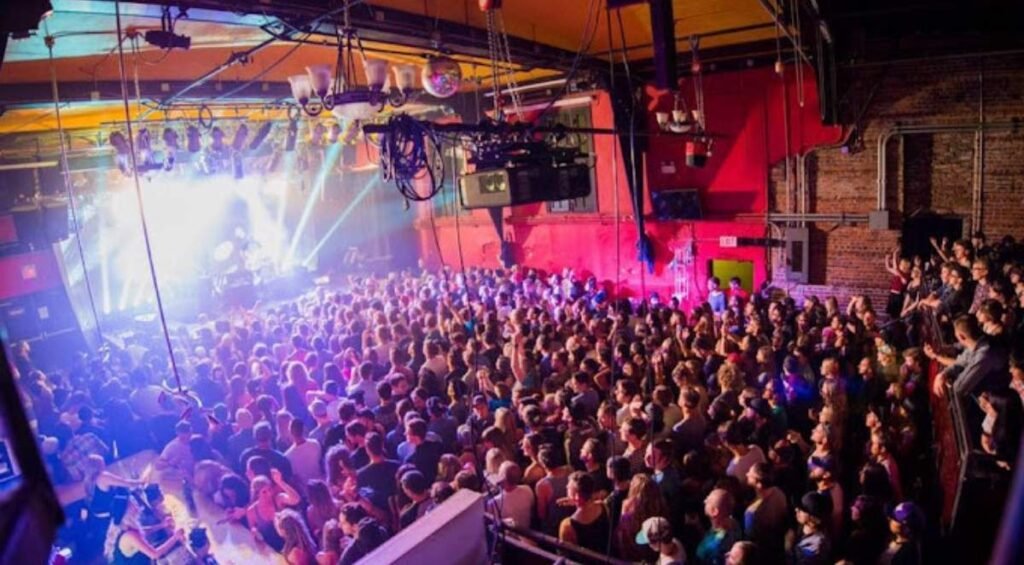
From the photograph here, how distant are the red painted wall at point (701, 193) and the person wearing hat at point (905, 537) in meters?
5.80

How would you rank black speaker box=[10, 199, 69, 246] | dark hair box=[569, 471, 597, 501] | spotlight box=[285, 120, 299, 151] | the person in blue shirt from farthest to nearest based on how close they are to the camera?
spotlight box=[285, 120, 299, 151] < black speaker box=[10, 199, 69, 246] < the person in blue shirt < dark hair box=[569, 471, 597, 501]

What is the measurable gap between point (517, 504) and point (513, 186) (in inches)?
82.4

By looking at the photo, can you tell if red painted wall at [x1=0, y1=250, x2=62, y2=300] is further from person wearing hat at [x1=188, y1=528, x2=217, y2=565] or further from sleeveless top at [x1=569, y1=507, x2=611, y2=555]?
sleeveless top at [x1=569, y1=507, x2=611, y2=555]

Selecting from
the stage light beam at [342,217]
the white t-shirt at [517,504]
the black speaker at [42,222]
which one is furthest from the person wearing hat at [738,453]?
the stage light beam at [342,217]

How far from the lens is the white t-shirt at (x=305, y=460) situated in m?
4.96

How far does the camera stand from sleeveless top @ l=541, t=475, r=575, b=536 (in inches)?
159

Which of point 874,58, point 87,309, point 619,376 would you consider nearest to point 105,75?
point 619,376

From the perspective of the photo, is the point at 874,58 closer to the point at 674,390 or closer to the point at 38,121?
the point at 674,390

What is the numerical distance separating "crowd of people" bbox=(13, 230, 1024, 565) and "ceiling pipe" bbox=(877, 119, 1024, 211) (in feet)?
5.32

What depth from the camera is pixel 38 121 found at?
30.0ft

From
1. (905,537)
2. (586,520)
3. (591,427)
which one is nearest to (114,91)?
(591,427)

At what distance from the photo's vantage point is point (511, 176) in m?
4.68

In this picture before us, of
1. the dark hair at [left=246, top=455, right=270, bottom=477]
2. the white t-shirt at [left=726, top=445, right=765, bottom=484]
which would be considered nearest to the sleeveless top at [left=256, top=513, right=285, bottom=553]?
the dark hair at [left=246, top=455, right=270, bottom=477]

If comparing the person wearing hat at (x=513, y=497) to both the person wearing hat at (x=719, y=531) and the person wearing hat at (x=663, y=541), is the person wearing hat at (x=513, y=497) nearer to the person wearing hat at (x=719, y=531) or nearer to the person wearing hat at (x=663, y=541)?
the person wearing hat at (x=663, y=541)
